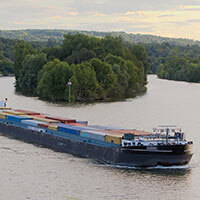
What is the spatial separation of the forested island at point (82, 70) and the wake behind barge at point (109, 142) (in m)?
38.6

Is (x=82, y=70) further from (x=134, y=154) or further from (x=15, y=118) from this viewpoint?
(x=134, y=154)

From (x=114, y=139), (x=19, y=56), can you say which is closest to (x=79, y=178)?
(x=114, y=139)

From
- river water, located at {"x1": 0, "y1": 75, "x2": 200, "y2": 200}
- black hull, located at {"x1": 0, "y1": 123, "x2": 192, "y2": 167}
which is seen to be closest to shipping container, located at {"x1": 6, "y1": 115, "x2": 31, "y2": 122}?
river water, located at {"x1": 0, "y1": 75, "x2": 200, "y2": 200}

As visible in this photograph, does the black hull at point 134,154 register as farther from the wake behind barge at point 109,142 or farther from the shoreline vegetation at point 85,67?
the shoreline vegetation at point 85,67

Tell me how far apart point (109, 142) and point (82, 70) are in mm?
59056

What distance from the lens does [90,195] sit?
1369 inches

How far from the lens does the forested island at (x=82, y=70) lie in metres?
98.3

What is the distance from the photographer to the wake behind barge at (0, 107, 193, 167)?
40.3 m

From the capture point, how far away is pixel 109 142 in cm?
4309

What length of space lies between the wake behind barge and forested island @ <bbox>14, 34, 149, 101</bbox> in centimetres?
3860

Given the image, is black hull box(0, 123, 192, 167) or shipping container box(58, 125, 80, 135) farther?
shipping container box(58, 125, 80, 135)

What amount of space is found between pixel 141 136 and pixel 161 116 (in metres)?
31.9

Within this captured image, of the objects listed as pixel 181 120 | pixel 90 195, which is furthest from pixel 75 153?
pixel 181 120

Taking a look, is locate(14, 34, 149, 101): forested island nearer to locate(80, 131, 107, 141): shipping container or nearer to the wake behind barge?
the wake behind barge
